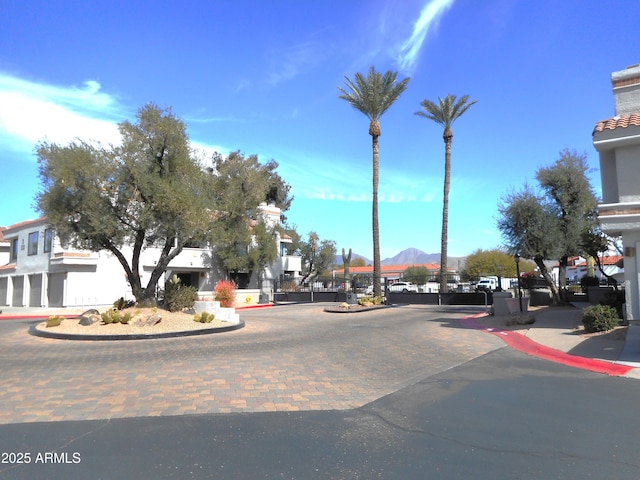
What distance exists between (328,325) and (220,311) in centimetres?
409

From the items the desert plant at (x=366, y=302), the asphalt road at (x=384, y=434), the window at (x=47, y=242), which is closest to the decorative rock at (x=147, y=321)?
the asphalt road at (x=384, y=434)

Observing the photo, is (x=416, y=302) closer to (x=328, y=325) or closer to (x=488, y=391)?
(x=328, y=325)

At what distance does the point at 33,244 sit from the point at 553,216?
32.9 m

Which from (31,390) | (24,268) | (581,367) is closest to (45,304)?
(24,268)

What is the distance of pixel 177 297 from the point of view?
17344 millimetres

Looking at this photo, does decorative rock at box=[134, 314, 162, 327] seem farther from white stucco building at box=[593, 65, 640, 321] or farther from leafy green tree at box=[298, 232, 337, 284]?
leafy green tree at box=[298, 232, 337, 284]

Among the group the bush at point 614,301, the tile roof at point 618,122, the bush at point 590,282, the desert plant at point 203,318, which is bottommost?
the desert plant at point 203,318

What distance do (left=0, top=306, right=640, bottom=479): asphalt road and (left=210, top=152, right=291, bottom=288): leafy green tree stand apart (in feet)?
33.3

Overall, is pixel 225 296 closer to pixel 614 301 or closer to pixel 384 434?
pixel 614 301

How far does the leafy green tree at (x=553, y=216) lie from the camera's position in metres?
22.0

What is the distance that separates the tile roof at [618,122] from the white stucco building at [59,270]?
80.7 feet

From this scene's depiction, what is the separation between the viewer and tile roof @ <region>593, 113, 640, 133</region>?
12.4 m

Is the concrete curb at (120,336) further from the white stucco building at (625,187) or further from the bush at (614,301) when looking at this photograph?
the bush at (614,301)

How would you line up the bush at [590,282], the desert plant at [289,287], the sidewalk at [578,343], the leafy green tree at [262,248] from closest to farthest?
the sidewalk at [578,343] < the bush at [590,282] < the leafy green tree at [262,248] < the desert plant at [289,287]
